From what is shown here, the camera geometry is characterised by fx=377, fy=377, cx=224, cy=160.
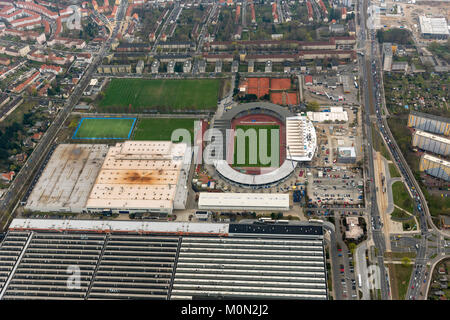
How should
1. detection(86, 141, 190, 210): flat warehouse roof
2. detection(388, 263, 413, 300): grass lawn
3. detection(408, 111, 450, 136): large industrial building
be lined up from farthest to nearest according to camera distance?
detection(408, 111, 450, 136): large industrial building
detection(86, 141, 190, 210): flat warehouse roof
detection(388, 263, 413, 300): grass lawn

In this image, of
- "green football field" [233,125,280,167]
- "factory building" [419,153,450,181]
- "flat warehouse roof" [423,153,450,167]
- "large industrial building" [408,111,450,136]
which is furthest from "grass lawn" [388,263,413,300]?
"large industrial building" [408,111,450,136]

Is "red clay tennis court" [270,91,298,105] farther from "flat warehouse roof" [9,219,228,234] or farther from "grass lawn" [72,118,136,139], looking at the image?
"flat warehouse roof" [9,219,228,234]

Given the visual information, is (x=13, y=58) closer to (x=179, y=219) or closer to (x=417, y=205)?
(x=179, y=219)

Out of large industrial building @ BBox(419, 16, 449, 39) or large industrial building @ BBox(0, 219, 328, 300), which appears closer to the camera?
large industrial building @ BBox(0, 219, 328, 300)

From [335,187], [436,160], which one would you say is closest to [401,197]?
[436,160]

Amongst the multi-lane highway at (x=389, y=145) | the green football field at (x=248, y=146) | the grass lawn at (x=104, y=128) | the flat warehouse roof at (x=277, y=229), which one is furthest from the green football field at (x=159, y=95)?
the multi-lane highway at (x=389, y=145)

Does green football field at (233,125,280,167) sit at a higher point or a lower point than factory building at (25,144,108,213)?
higher
